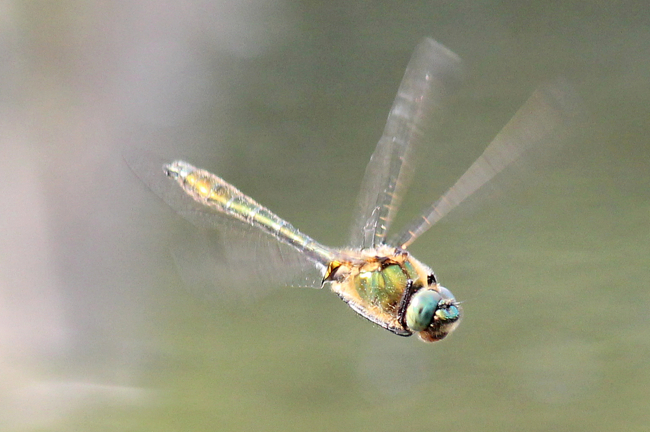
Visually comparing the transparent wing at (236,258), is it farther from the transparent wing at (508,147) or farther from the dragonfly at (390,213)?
the transparent wing at (508,147)

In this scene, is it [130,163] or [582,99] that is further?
[582,99]

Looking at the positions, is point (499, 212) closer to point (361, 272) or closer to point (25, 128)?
point (361, 272)

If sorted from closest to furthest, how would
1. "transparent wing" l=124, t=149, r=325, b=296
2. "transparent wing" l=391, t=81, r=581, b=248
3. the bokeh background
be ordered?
"transparent wing" l=391, t=81, r=581, b=248
"transparent wing" l=124, t=149, r=325, b=296
the bokeh background

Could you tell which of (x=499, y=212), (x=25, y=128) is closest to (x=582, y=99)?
(x=499, y=212)

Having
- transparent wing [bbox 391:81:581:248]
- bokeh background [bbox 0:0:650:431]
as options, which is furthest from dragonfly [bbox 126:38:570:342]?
bokeh background [bbox 0:0:650:431]

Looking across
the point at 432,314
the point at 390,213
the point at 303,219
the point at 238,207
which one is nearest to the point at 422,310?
the point at 432,314

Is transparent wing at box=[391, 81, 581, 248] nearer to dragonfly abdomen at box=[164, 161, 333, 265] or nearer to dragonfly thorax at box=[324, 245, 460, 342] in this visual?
dragonfly thorax at box=[324, 245, 460, 342]

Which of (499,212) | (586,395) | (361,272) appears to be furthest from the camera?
(499,212)

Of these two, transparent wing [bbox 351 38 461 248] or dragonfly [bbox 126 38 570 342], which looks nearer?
dragonfly [bbox 126 38 570 342]
